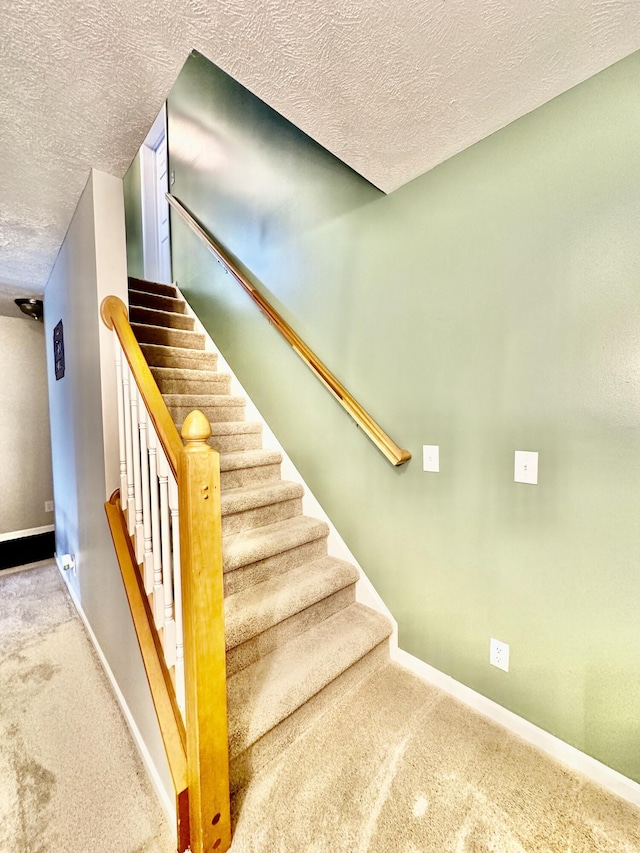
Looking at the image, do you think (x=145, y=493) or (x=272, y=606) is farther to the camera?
(x=272, y=606)

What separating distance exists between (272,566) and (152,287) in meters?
2.69

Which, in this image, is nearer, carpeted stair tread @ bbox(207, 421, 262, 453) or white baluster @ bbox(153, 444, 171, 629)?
white baluster @ bbox(153, 444, 171, 629)

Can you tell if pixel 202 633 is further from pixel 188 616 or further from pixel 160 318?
pixel 160 318

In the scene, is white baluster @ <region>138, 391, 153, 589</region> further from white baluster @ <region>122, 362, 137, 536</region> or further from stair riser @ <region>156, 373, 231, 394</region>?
stair riser @ <region>156, 373, 231, 394</region>

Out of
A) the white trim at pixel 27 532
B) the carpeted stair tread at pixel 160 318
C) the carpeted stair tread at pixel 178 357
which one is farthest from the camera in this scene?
the white trim at pixel 27 532

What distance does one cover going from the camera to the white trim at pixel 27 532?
337cm

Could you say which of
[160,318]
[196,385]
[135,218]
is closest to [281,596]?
[196,385]

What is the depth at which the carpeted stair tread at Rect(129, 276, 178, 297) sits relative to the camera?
3049 millimetres

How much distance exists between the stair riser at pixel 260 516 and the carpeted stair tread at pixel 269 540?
27mm

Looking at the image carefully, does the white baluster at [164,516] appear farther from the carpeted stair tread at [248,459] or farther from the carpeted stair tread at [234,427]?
the carpeted stair tread at [234,427]

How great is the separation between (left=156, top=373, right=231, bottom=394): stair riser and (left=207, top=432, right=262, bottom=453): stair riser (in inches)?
17.8

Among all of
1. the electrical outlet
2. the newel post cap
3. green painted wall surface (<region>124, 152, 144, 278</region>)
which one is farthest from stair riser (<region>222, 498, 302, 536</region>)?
green painted wall surface (<region>124, 152, 144, 278</region>)

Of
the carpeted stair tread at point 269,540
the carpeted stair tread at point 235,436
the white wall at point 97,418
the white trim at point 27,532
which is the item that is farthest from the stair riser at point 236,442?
the white trim at point 27,532

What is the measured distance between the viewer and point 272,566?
179cm
